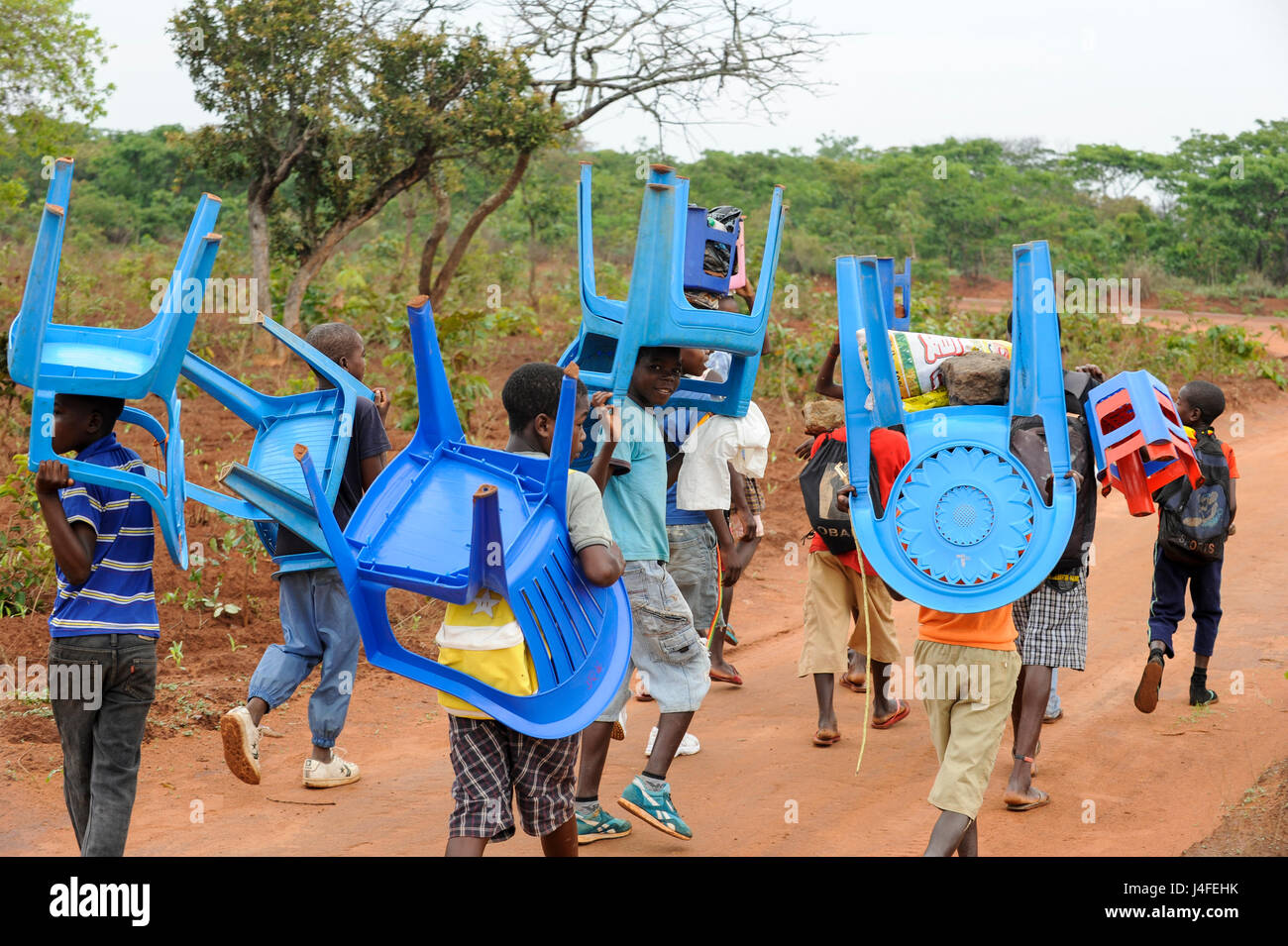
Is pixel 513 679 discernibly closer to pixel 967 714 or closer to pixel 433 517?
pixel 433 517

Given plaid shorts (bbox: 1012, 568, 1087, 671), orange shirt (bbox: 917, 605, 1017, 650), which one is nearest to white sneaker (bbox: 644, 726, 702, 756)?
plaid shorts (bbox: 1012, 568, 1087, 671)

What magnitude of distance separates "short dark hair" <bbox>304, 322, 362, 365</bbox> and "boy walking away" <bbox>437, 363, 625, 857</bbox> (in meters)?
1.50

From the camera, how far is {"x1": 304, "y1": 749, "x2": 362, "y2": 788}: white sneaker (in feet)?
14.8

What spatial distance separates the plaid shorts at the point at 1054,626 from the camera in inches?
173

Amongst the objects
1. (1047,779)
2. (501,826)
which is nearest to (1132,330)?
(1047,779)

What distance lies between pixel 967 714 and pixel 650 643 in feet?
3.51

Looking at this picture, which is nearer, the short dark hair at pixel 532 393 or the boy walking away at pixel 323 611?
the short dark hair at pixel 532 393

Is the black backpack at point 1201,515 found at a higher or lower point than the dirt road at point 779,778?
higher

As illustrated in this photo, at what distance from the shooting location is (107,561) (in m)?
3.19

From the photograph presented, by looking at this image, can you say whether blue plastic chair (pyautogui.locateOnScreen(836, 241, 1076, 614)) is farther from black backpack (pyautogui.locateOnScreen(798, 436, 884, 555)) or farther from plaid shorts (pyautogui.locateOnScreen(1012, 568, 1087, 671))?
black backpack (pyautogui.locateOnScreen(798, 436, 884, 555))

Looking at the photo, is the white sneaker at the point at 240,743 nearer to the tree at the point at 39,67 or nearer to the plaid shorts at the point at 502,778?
the plaid shorts at the point at 502,778

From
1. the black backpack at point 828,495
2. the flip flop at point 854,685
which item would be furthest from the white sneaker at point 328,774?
the flip flop at point 854,685

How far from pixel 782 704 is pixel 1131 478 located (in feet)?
7.69

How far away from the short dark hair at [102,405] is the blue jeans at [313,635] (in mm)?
1197
